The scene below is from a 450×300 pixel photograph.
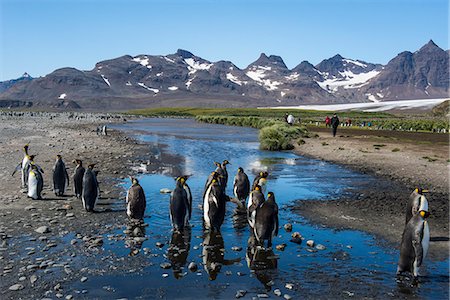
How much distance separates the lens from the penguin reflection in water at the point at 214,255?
771 cm

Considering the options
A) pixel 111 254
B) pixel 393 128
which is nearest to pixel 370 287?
pixel 111 254

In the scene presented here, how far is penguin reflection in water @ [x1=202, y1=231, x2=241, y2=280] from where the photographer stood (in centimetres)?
771

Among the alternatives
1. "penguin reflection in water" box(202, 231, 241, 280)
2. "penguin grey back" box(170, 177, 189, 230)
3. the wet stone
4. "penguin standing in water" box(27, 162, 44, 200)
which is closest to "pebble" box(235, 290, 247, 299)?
"penguin reflection in water" box(202, 231, 241, 280)

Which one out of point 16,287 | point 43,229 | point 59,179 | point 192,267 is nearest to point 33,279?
point 16,287

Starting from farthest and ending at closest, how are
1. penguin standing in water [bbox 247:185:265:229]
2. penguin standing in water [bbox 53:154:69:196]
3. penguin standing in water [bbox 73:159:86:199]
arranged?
penguin standing in water [bbox 53:154:69:196], penguin standing in water [bbox 73:159:86:199], penguin standing in water [bbox 247:185:265:229]

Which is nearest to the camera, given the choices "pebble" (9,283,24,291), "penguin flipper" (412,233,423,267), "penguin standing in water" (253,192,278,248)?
"pebble" (9,283,24,291)

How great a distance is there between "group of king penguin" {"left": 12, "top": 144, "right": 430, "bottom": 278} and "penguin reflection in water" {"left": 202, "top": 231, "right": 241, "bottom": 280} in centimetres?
47

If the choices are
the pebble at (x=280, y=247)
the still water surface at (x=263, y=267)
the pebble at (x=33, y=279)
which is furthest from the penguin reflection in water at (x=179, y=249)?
the pebble at (x=33, y=279)

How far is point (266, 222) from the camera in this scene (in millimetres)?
8688

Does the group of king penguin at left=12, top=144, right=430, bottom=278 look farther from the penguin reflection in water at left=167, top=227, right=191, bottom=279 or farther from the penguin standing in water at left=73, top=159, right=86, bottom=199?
the penguin reflection in water at left=167, top=227, right=191, bottom=279

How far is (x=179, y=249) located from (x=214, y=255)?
2.40ft

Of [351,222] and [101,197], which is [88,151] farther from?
[351,222]

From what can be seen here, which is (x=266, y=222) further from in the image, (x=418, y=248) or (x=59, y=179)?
(x=59, y=179)

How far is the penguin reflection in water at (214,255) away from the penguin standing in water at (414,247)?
2.90 metres
